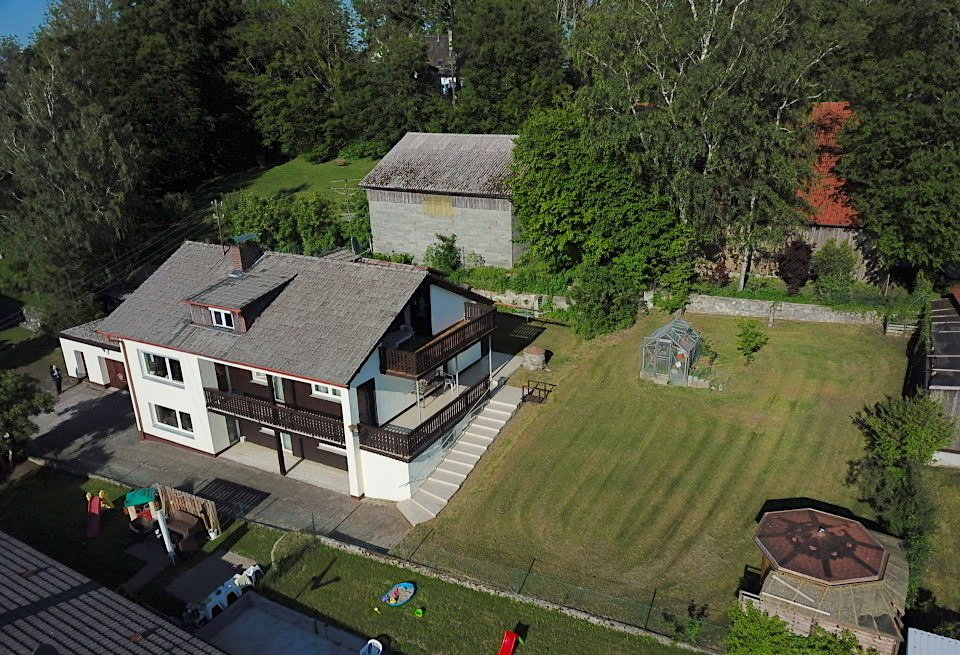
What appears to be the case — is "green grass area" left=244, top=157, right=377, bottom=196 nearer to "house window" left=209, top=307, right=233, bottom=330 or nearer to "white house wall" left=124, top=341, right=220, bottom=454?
"white house wall" left=124, top=341, right=220, bottom=454

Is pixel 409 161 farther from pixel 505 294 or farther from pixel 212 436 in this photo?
pixel 212 436

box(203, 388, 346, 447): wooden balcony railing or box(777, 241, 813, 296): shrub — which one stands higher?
box(777, 241, 813, 296): shrub

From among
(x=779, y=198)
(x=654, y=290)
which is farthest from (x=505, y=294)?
(x=779, y=198)

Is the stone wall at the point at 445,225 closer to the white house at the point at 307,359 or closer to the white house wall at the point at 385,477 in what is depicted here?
the white house at the point at 307,359

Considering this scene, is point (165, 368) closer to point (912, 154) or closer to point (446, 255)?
point (446, 255)

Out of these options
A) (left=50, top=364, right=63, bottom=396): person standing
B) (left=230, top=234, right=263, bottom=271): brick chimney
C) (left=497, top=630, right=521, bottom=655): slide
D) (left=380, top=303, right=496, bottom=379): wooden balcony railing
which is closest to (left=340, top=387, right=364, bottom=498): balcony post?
(left=380, top=303, right=496, bottom=379): wooden balcony railing

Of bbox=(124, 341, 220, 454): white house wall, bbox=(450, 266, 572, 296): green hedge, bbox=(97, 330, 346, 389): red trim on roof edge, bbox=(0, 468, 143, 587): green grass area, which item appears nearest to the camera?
bbox=(0, 468, 143, 587): green grass area

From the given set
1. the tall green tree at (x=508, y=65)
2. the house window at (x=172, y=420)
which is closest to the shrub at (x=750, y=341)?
the house window at (x=172, y=420)
